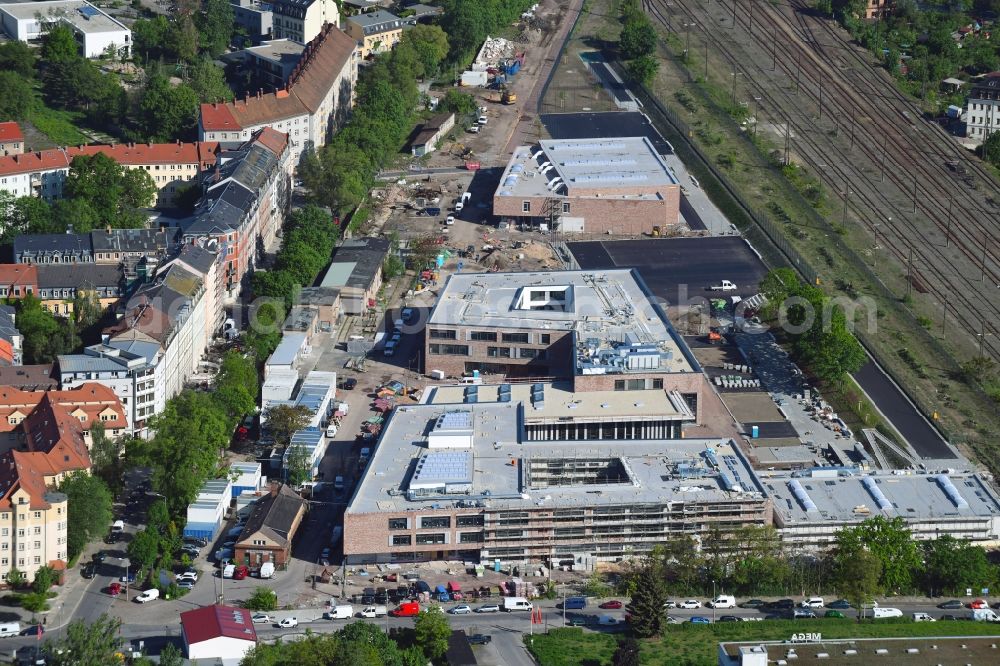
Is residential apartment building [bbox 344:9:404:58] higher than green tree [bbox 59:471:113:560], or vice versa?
residential apartment building [bbox 344:9:404:58]

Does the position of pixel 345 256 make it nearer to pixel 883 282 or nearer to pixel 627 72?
pixel 883 282

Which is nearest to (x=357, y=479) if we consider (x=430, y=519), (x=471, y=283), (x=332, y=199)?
(x=430, y=519)

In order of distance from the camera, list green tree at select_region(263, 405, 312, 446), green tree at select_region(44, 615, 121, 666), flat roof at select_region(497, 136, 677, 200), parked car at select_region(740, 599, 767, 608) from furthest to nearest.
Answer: flat roof at select_region(497, 136, 677, 200) < green tree at select_region(263, 405, 312, 446) < parked car at select_region(740, 599, 767, 608) < green tree at select_region(44, 615, 121, 666)

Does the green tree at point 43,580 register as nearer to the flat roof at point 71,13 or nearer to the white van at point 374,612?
the white van at point 374,612

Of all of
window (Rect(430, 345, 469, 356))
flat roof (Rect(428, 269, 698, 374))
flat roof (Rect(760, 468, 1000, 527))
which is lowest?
flat roof (Rect(760, 468, 1000, 527))

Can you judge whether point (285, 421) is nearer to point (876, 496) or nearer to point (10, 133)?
point (876, 496)

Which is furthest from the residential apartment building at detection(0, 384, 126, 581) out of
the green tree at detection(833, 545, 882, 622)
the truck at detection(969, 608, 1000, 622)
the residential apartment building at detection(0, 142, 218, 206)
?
the truck at detection(969, 608, 1000, 622)

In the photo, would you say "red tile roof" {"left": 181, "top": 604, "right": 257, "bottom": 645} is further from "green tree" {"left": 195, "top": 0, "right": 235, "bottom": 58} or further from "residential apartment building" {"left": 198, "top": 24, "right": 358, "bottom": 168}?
"green tree" {"left": 195, "top": 0, "right": 235, "bottom": 58}

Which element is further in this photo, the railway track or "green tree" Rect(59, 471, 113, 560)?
the railway track
